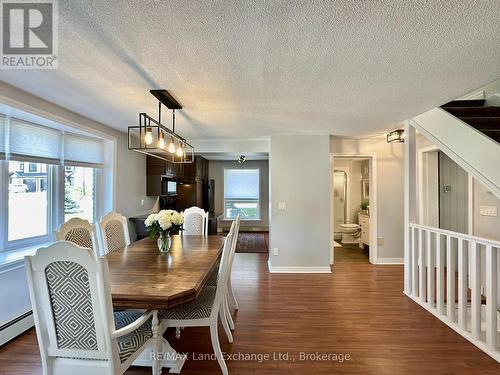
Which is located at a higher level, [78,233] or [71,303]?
[78,233]

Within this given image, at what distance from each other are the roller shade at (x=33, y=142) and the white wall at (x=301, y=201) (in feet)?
9.74

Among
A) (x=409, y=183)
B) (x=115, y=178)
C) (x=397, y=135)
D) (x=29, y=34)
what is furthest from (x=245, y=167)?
(x=29, y=34)

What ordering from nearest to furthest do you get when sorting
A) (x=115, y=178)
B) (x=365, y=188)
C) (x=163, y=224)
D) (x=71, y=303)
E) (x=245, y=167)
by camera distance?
(x=71, y=303), (x=163, y=224), (x=115, y=178), (x=365, y=188), (x=245, y=167)

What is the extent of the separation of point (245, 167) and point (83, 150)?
511 cm

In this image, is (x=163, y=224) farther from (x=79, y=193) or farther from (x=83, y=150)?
(x=83, y=150)

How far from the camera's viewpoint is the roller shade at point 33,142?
2584 mm

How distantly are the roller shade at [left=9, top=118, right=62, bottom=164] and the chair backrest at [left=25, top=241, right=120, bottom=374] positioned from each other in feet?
6.30

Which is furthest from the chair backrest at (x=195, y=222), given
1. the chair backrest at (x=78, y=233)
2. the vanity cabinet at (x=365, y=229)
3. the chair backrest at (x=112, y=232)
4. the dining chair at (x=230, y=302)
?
A: the vanity cabinet at (x=365, y=229)

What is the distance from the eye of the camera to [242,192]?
8250 millimetres

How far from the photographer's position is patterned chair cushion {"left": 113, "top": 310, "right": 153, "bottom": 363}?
1.48 metres

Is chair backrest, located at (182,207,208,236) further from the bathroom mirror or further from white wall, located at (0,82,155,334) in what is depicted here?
the bathroom mirror

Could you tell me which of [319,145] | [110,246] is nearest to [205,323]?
[110,246]

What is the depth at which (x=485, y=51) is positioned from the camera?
1.67 meters

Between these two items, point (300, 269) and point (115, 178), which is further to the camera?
point (300, 269)
